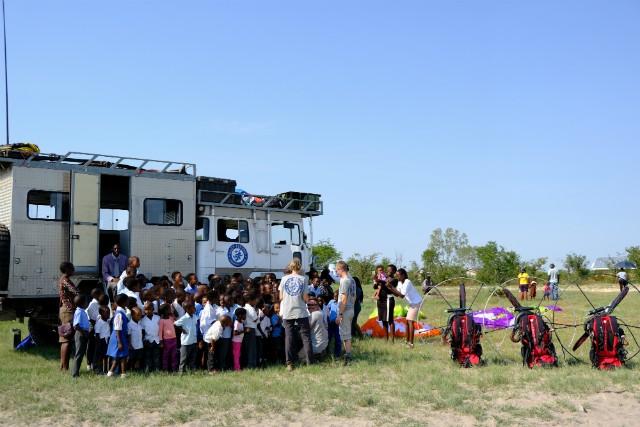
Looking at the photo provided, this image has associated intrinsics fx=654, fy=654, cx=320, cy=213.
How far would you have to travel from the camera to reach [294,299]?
32.7 feet

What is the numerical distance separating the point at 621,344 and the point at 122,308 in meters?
7.27

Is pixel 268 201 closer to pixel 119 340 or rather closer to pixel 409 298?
pixel 409 298

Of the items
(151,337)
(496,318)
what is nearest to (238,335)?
(151,337)

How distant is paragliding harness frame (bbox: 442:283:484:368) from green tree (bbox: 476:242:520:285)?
35.7 metres

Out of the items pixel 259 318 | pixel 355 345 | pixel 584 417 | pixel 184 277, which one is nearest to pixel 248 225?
pixel 184 277

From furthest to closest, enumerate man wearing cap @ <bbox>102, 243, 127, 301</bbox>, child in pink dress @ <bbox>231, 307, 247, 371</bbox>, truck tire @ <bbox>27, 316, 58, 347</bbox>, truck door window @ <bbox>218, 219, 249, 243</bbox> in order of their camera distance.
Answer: truck door window @ <bbox>218, 219, 249, 243</bbox> < truck tire @ <bbox>27, 316, 58, 347</bbox> < man wearing cap @ <bbox>102, 243, 127, 301</bbox> < child in pink dress @ <bbox>231, 307, 247, 371</bbox>

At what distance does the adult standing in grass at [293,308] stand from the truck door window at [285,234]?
5.55 meters

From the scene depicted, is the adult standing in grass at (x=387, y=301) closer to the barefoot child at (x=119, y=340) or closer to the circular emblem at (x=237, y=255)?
the circular emblem at (x=237, y=255)

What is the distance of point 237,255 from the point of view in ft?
48.8

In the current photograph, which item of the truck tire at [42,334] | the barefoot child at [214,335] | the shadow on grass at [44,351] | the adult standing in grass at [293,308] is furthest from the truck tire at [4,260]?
the adult standing in grass at [293,308]

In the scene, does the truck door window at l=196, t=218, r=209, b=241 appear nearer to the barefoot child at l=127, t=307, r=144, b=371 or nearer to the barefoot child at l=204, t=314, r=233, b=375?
the barefoot child at l=204, t=314, r=233, b=375

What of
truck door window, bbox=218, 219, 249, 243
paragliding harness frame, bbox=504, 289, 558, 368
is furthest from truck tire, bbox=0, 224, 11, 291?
paragliding harness frame, bbox=504, 289, 558, 368

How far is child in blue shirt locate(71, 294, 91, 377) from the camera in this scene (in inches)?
364

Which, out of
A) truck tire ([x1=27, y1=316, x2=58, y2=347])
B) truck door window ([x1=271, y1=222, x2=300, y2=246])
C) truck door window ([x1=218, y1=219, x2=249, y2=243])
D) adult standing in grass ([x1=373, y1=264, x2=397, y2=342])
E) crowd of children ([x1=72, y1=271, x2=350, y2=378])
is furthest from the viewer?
truck door window ([x1=271, y1=222, x2=300, y2=246])
